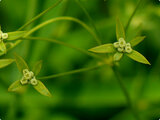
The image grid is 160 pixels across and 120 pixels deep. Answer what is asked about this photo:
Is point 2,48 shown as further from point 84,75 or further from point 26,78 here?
point 84,75

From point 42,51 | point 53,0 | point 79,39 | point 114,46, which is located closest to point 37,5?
point 53,0

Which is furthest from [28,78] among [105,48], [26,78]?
[105,48]

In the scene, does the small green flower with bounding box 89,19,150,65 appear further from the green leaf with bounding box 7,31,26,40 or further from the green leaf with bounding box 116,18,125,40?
the green leaf with bounding box 7,31,26,40

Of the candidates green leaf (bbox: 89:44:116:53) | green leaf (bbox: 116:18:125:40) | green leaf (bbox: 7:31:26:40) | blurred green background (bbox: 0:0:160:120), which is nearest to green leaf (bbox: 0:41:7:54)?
green leaf (bbox: 7:31:26:40)

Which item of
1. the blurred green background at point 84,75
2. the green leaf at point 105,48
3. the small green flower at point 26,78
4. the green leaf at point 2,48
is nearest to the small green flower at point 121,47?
the green leaf at point 105,48

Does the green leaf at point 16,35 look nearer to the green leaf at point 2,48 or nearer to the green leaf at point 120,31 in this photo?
the green leaf at point 2,48
